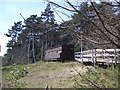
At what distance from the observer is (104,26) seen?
6.30 feet

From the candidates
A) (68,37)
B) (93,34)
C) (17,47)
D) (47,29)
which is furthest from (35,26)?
(17,47)

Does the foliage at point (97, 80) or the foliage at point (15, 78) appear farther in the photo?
the foliage at point (15, 78)

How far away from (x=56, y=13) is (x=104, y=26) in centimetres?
34

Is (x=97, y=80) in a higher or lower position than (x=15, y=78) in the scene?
higher

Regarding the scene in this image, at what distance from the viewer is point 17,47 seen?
5128cm

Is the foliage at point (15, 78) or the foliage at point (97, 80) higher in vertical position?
the foliage at point (97, 80)

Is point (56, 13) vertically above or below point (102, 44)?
above

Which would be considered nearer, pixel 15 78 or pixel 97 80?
pixel 97 80

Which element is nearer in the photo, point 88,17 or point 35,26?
point 88,17

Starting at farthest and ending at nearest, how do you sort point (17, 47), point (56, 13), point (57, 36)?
point (17, 47)
point (57, 36)
point (56, 13)

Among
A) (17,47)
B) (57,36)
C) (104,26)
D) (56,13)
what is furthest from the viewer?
(17,47)

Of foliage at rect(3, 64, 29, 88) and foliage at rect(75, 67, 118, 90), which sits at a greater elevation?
foliage at rect(75, 67, 118, 90)

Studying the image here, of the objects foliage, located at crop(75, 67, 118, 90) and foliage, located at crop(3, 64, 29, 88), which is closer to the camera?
foliage, located at crop(75, 67, 118, 90)

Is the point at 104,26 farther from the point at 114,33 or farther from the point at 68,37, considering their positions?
the point at 68,37
